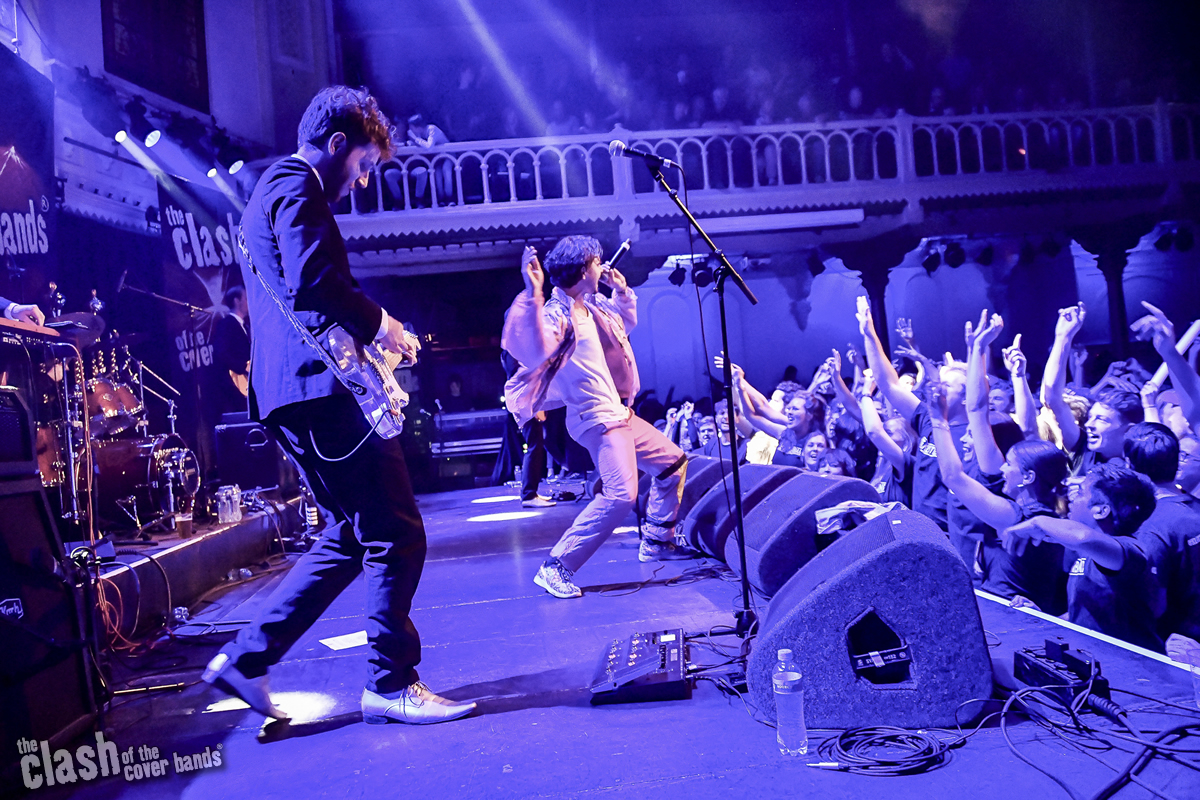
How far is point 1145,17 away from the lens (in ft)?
41.6

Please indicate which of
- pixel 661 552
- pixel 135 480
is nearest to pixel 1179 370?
pixel 661 552

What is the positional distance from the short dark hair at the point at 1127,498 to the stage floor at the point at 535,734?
0.51 metres

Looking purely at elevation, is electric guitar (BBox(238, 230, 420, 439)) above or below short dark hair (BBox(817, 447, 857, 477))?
above

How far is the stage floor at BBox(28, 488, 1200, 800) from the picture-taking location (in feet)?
5.63

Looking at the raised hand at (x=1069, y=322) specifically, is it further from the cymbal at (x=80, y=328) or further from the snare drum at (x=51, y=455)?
the snare drum at (x=51, y=455)

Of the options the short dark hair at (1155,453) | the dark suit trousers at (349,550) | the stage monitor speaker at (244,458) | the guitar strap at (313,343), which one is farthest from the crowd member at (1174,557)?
the stage monitor speaker at (244,458)

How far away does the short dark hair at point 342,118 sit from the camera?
2.25 metres

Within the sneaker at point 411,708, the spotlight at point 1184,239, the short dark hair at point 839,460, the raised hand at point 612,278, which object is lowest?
the sneaker at point 411,708

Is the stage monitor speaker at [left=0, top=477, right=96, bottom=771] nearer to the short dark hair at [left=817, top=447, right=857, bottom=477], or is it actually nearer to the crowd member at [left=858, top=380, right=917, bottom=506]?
the crowd member at [left=858, top=380, right=917, bottom=506]

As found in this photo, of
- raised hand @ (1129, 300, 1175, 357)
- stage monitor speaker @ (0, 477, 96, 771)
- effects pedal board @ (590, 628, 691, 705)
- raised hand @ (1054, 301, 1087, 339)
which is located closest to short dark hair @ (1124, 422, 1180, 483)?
raised hand @ (1054, 301, 1087, 339)

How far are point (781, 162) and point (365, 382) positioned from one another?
1052 centimetres

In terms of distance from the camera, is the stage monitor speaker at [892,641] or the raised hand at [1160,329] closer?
the stage monitor speaker at [892,641]

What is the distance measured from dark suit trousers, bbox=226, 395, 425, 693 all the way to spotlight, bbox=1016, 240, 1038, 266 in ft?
43.0

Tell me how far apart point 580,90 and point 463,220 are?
4.25m
